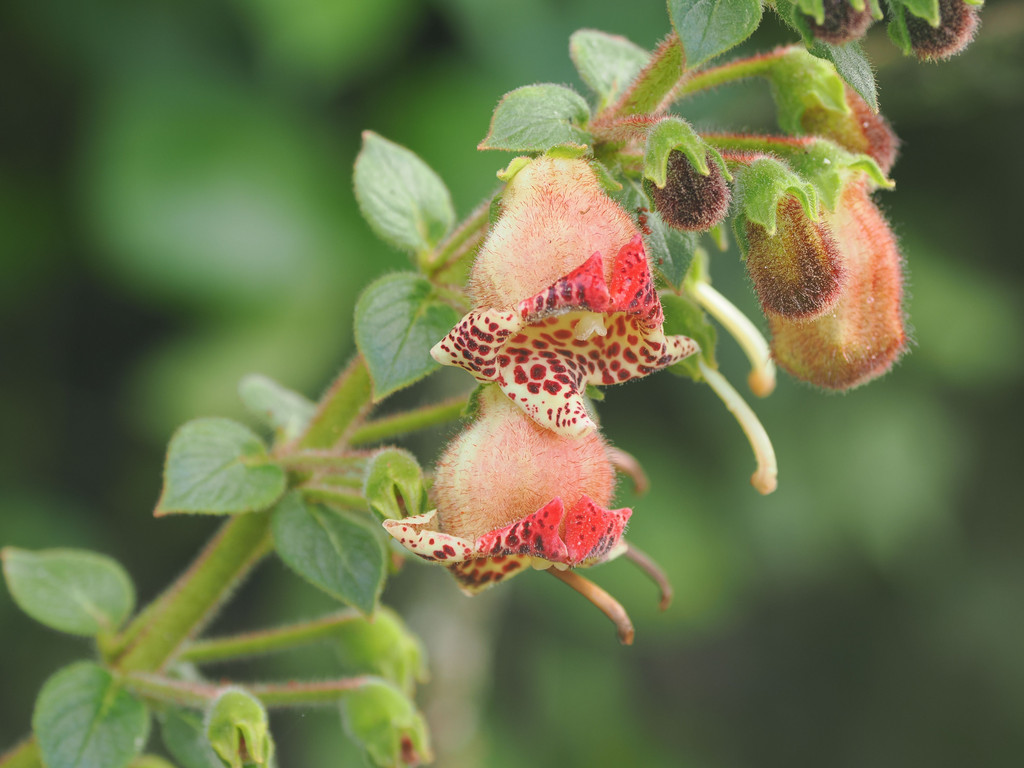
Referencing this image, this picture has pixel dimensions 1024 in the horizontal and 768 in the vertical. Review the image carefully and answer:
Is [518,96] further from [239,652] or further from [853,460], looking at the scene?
[853,460]

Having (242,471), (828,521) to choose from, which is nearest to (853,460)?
(828,521)

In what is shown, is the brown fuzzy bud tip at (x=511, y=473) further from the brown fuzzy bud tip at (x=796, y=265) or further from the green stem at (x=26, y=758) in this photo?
the green stem at (x=26, y=758)

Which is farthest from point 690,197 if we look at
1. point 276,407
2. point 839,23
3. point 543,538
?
point 276,407

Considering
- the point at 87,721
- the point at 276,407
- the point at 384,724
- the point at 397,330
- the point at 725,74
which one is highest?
the point at 725,74

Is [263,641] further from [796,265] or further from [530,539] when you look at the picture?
[796,265]

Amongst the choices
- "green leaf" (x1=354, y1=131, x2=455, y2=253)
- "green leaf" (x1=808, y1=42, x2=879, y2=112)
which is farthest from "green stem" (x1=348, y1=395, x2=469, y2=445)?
"green leaf" (x1=808, y1=42, x2=879, y2=112)
